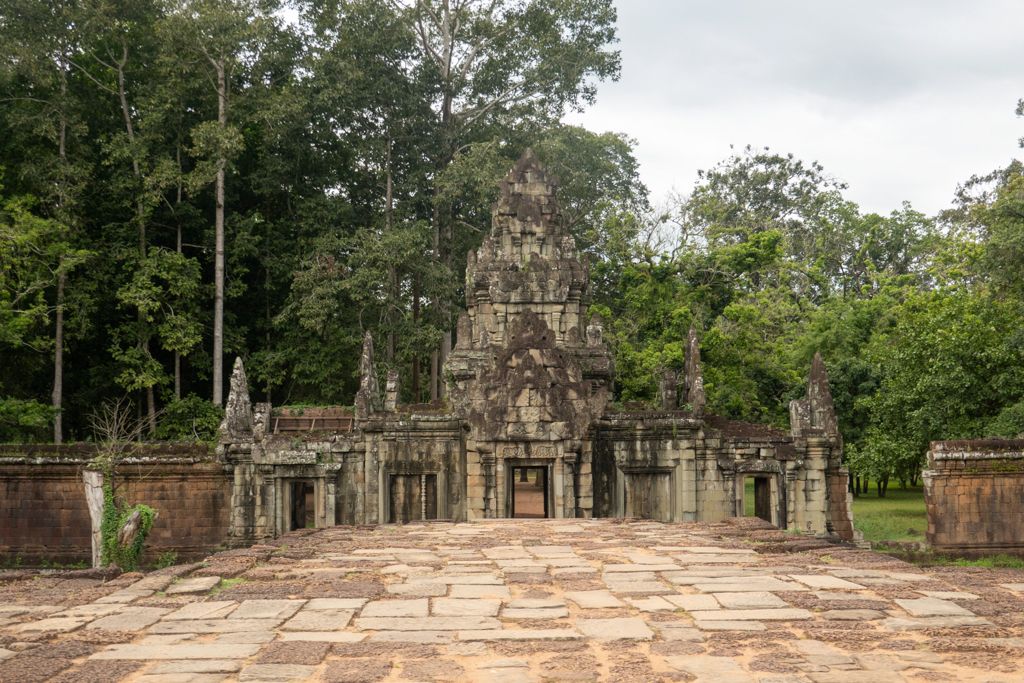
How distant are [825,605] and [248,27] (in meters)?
27.5

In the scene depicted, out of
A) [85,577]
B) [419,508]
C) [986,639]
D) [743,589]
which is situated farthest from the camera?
[419,508]

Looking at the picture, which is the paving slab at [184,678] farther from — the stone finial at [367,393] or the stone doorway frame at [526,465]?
the stone finial at [367,393]

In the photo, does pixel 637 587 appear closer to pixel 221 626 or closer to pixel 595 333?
pixel 221 626

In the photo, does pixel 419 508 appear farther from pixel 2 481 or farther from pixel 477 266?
pixel 2 481

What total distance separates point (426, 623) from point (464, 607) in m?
0.56

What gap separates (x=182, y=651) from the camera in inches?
211

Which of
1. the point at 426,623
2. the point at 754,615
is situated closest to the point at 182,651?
the point at 426,623

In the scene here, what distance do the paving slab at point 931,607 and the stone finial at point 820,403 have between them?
13.3m

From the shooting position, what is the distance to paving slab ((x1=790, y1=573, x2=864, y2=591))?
7148 millimetres

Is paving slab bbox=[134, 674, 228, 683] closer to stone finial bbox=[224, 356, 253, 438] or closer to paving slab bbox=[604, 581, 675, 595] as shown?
paving slab bbox=[604, 581, 675, 595]

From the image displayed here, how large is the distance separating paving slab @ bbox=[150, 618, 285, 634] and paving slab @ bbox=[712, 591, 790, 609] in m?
3.41

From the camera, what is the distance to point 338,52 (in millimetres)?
31062

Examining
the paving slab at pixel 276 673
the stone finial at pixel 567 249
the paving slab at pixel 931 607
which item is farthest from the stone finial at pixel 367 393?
the paving slab at pixel 276 673

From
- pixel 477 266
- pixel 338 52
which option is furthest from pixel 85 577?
pixel 338 52
